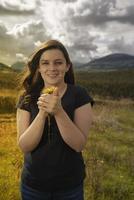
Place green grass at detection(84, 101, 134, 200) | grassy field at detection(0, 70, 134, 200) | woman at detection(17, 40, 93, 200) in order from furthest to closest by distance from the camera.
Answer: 1. green grass at detection(84, 101, 134, 200)
2. grassy field at detection(0, 70, 134, 200)
3. woman at detection(17, 40, 93, 200)

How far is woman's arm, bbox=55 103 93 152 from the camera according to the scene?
10.2ft

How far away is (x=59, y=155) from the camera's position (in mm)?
3281

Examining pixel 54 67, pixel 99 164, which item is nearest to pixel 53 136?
pixel 54 67

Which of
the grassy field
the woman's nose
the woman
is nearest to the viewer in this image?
the woman

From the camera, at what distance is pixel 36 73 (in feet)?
11.8

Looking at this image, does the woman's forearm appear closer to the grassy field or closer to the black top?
the black top

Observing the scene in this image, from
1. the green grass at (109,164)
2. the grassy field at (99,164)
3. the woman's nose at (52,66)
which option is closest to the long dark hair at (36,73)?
the woman's nose at (52,66)

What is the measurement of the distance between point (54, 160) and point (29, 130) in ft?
0.96

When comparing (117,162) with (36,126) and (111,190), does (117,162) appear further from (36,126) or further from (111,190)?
(36,126)

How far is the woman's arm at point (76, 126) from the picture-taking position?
3.10 metres

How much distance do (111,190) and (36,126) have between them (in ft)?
14.8

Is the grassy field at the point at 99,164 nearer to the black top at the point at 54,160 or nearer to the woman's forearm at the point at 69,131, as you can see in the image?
the black top at the point at 54,160

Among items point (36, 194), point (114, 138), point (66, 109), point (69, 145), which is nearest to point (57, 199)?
point (36, 194)

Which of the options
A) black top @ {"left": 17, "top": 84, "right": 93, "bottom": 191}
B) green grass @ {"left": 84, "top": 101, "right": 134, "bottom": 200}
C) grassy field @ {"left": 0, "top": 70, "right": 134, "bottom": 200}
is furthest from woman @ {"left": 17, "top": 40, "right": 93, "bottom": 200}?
green grass @ {"left": 84, "top": 101, "right": 134, "bottom": 200}
